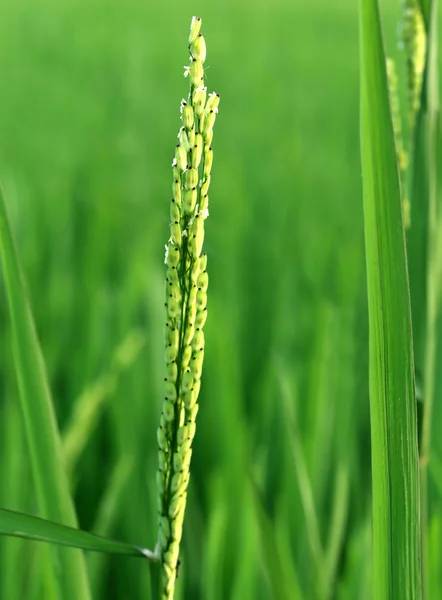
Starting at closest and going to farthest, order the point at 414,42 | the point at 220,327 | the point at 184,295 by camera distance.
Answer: the point at 184,295, the point at 414,42, the point at 220,327

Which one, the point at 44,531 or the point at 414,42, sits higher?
the point at 414,42

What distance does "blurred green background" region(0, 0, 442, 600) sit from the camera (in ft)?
2.49

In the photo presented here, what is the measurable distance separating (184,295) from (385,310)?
0.25 ft

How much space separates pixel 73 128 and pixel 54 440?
2773 millimetres

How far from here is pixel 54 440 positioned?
13.8 inches

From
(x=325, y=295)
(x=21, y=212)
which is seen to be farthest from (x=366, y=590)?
(x=21, y=212)

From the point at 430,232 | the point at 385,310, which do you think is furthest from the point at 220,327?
the point at 385,310

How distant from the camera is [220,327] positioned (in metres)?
1.06

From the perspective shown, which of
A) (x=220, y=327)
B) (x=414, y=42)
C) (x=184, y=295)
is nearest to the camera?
(x=184, y=295)

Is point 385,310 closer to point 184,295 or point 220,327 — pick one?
point 184,295

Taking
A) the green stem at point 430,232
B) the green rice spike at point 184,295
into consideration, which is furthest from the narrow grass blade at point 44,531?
the green stem at point 430,232

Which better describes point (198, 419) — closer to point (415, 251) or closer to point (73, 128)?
point (415, 251)

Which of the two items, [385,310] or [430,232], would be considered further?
[430,232]

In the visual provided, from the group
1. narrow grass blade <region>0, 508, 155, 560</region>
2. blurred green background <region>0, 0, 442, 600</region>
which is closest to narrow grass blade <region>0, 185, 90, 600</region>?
narrow grass blade <region>0, 508, 155, 560</region>
